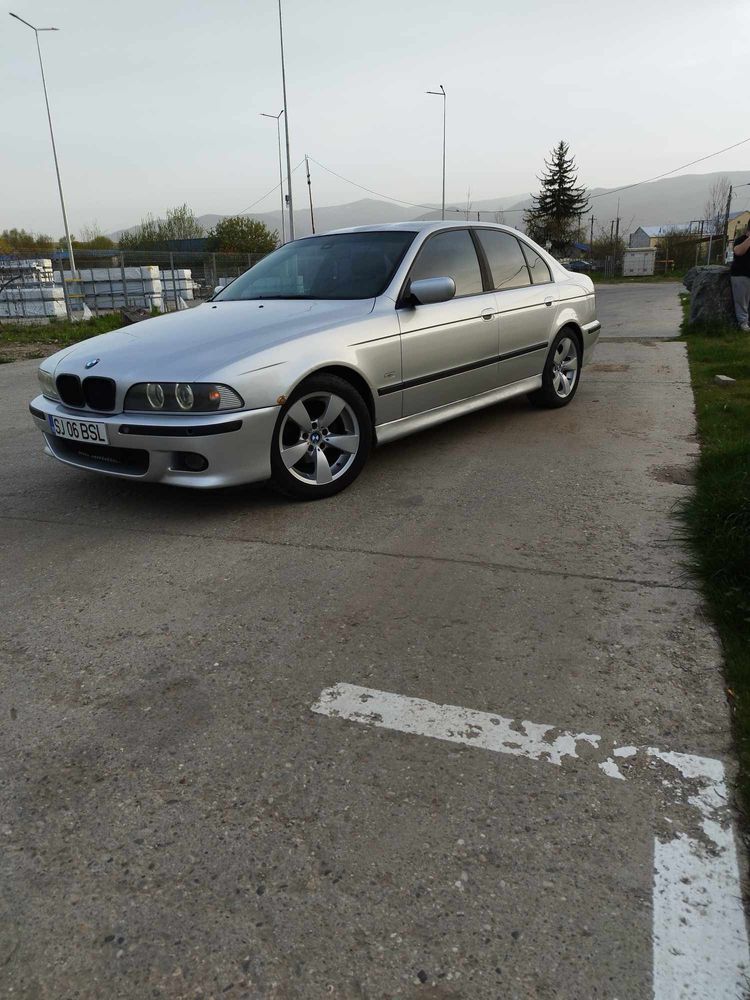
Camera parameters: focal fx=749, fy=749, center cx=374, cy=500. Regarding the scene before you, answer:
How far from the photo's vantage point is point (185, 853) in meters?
1.76

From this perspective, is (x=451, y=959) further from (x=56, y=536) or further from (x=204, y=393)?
(x=56, y=536)

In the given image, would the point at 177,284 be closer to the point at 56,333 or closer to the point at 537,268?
the point at 56,333

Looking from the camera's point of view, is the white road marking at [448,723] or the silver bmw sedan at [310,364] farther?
the silver bmw sedan at [310,364]

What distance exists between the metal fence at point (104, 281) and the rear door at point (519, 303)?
16.1 meters

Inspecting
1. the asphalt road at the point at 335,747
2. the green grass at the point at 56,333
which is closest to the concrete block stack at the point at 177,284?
the green grass at the point at 56,333

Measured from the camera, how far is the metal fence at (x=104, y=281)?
21.2 meters

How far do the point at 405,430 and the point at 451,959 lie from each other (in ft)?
11.2

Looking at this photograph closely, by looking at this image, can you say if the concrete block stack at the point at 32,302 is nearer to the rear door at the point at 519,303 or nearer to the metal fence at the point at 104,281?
the metal fence at the point at 104,281

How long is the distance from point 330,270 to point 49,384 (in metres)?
1.88

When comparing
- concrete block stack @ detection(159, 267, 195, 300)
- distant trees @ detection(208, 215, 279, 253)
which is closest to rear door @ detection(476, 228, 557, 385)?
concrete block stack @ detection(159, 267, 195, 300)

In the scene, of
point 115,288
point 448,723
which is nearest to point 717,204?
point 115,288

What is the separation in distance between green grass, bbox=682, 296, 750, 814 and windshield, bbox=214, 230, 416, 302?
88.1 inches

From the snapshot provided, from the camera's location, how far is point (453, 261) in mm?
5078

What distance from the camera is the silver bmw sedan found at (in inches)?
145
